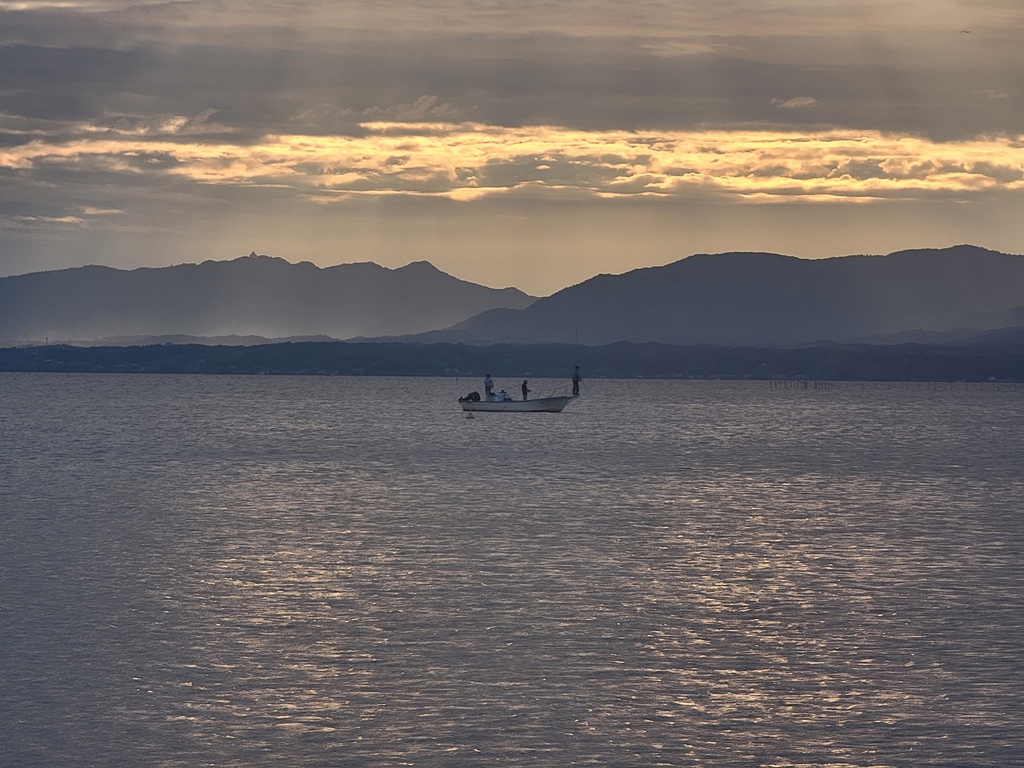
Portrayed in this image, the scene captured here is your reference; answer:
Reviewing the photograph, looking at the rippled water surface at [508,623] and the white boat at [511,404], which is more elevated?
the white boat at [511,404]

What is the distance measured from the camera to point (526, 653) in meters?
23.7

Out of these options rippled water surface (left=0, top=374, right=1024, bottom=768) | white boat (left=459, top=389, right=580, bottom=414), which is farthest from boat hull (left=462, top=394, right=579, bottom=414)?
rippled water surface (left=0, top=374, right=1024, bottom=768)

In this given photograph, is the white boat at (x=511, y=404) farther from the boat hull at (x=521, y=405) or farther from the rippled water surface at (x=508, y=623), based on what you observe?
the rippled water surface at (x=508, y=623)

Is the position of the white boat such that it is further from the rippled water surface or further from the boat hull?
the rippled water surface

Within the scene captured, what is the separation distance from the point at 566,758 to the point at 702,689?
4105mm

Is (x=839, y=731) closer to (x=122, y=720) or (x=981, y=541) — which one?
(x=122, y=720)

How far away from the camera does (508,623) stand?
26234 mm

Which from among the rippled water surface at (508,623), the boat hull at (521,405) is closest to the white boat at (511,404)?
the boat hull at (521,405)

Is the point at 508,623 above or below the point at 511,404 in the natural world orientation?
below

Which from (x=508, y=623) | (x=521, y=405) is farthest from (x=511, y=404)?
(x=508, y=623)

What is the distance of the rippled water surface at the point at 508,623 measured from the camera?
18.9 meters

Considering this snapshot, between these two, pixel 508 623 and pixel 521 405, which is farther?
pixel 521 405

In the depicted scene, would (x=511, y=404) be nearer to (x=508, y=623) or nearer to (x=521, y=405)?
(x=521, y=405)

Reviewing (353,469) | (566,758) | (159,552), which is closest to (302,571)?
(159,552)
